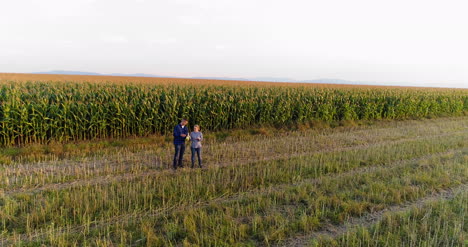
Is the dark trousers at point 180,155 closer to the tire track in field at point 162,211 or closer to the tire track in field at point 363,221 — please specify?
the tire track in field at point 162,211

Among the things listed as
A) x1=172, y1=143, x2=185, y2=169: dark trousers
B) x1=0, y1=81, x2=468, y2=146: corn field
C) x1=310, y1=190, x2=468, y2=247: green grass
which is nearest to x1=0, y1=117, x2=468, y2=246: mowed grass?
x1=310, y1=190, x2=468, y2=247: green grass

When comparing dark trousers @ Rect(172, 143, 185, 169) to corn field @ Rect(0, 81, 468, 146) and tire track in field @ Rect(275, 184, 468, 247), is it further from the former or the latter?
corn field @ Rect(0, 81, 468, 146)

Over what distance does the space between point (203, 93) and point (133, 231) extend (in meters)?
10.6

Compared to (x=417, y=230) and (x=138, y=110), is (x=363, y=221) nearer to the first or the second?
(x=417, y=230)

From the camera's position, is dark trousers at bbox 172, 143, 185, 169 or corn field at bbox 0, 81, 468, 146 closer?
dark trousers at bbox 172, 143, 185, 169

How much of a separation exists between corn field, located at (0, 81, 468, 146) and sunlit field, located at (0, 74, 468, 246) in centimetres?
7

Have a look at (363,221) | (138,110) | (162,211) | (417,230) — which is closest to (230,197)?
(162,211)

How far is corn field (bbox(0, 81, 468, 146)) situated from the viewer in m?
10.2

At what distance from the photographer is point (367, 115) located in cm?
1853

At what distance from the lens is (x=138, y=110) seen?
12000 millimetres

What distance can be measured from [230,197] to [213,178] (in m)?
1.08

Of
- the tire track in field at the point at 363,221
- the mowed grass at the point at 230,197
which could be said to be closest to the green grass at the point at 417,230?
the mowed grass at the point at 230,197

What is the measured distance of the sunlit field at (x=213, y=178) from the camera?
432 cm

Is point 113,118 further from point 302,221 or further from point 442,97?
point 442,97
